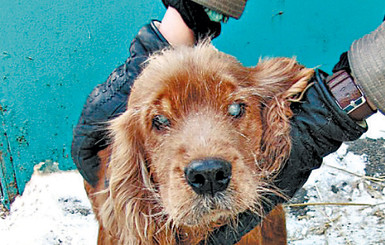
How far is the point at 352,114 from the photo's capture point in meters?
1.44

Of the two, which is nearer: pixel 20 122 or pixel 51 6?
pixel 51 6

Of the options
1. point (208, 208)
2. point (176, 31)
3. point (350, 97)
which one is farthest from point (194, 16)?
point (208, 208)

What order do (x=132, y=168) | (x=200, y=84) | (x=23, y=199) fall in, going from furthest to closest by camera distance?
(x=23, y=199), (x=132, y=168), (x=200, y=84)

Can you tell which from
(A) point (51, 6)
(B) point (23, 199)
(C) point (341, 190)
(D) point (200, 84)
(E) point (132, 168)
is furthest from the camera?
(B) point (23, 199)

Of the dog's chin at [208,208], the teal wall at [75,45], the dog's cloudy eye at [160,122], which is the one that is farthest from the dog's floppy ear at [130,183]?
the teal wall at [75,45]

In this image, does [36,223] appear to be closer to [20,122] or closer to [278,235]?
[20,122]

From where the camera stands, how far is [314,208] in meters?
2.78

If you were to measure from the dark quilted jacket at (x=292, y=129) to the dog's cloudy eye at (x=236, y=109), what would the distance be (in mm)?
233

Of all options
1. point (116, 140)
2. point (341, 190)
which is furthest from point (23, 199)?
point (341, 190)

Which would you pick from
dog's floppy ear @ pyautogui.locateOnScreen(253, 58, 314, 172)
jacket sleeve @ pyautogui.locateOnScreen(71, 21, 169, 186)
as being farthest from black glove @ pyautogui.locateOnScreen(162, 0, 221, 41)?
dog's floppy ear @ pyautogui.locateOnScreen(253, 58, 314, 172)

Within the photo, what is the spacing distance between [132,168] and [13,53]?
159cm

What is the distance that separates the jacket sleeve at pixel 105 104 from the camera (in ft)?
6.04

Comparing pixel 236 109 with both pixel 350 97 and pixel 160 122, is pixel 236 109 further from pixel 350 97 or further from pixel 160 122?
pixel 350 97

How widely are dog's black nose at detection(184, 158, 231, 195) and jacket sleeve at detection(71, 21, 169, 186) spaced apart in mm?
678
